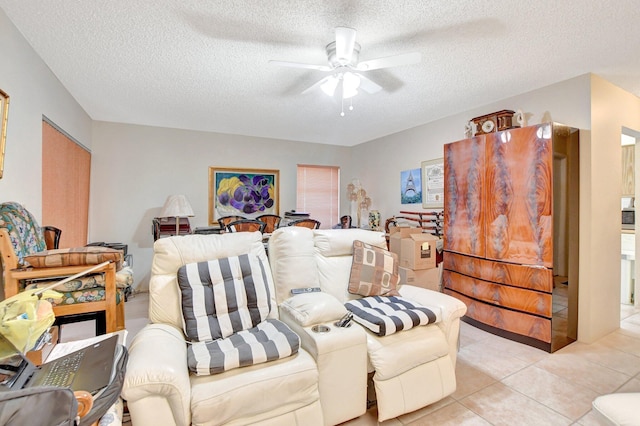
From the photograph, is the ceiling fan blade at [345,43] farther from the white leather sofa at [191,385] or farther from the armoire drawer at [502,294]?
the armoire drawer at [502,294]

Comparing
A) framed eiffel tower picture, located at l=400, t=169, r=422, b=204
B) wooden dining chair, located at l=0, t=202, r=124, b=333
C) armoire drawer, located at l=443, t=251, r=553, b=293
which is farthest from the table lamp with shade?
armoire drawer, located at l=443, t=251, r=553, b=293

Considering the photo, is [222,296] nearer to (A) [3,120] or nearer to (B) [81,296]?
(B) [81,296]

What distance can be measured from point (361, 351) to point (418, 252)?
60.7 inches

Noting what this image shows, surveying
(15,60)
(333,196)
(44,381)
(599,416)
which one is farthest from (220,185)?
(599,416)

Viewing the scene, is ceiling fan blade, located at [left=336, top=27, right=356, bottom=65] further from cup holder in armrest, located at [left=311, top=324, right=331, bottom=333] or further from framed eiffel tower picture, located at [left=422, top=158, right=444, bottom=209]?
framed eiffel tower picture, located at [left=422, top=158, right=444, bottom=209]

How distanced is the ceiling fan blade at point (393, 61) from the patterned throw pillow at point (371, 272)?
128 cm

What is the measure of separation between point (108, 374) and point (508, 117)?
11.8ft

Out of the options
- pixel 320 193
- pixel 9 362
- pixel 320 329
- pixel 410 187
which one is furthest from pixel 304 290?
pixel 320 193

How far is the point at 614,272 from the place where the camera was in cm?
290

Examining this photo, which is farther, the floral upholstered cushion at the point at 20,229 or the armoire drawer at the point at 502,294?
the armoire drawer at the point at 502,294

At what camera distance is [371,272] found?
2.21 metres

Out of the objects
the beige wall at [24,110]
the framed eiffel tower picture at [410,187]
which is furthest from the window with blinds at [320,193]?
the beige wall at [24,110]

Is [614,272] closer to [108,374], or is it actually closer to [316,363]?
[316,363]

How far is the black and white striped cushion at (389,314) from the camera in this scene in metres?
1.70
